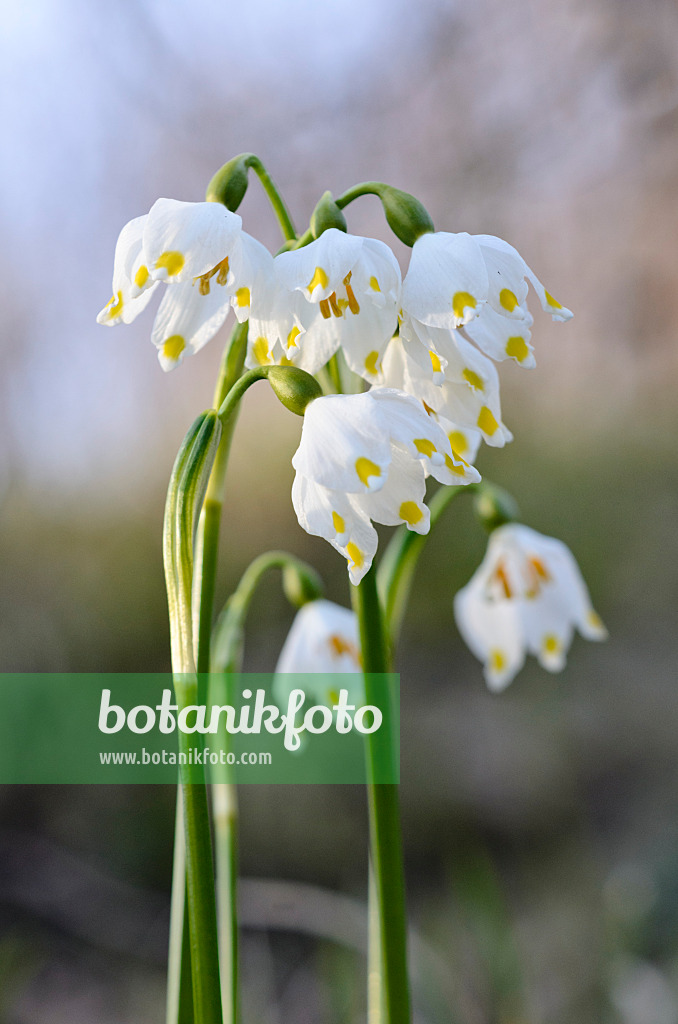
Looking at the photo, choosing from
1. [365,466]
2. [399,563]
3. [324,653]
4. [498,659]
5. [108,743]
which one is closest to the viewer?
[365,466]

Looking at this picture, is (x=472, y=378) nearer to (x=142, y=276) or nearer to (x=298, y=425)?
(x=142, y=276)

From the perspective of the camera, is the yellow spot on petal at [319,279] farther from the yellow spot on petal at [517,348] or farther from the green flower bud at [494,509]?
the green flower bud at [494,509]

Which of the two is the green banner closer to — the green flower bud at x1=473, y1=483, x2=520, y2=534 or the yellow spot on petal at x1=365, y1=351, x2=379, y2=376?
the green flower bud at x1=473, y1=483, x2=520, y2=534

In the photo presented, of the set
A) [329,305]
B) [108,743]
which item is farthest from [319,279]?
[108,743]

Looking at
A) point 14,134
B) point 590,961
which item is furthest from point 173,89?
point 590,961

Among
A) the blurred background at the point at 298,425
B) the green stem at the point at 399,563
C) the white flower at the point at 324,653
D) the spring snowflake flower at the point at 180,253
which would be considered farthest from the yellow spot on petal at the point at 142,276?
the blurred background at the point at 298,425

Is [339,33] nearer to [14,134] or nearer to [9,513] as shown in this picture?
[14,134]

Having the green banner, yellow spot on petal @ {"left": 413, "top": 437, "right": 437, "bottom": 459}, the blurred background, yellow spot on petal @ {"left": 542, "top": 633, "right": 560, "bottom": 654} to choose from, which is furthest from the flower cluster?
the blurred background
